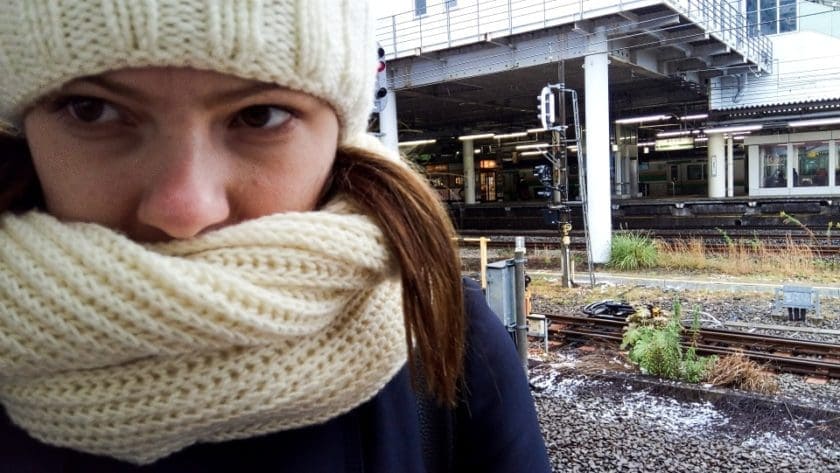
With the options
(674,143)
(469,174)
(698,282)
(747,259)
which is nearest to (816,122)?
(747,259)

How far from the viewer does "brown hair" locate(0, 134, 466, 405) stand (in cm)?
100

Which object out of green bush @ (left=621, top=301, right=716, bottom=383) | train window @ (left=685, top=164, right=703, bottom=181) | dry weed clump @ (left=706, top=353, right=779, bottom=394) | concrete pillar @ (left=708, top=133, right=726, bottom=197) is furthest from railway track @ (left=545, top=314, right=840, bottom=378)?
train window @ (left=685, top=164, right=703, bottom=181)

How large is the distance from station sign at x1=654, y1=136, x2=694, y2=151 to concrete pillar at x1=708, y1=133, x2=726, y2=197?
6.21 meters

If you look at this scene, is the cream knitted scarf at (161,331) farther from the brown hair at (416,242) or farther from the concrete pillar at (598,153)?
the concrete pillar at (598,153)

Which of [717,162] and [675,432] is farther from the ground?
[717,162]

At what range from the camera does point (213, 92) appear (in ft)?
2.78

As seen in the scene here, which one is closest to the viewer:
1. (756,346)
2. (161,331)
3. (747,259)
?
(161,331)

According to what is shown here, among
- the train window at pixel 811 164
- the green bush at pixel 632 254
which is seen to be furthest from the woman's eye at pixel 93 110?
the train window at pixel 811 164

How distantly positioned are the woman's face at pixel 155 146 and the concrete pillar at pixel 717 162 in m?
26.6

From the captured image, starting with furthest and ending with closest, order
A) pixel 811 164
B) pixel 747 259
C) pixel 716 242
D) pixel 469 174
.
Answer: pixel 469 174
pixel 811 164
pixel 716 242
pixel 747 259

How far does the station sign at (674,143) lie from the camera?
103 ft

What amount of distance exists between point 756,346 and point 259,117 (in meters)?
7.64

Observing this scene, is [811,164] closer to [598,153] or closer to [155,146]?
[598,153]

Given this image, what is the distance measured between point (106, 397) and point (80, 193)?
0.28m
